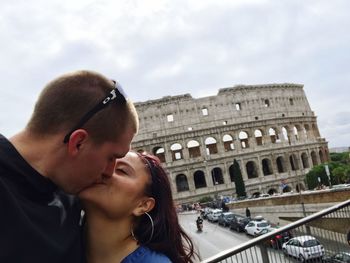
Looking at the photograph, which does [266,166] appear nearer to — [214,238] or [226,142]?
[226,142]

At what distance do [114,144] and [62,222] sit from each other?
46 cm

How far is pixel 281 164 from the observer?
170 ft

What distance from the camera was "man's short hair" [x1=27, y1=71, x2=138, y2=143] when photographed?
1.86m

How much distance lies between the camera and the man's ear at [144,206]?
2.28 m

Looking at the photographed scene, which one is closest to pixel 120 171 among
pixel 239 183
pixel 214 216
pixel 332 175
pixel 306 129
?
pixel 214 216

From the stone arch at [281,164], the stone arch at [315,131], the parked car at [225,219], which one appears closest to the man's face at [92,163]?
the parked car at [225,219]

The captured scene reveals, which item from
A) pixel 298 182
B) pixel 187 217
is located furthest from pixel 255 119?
pixel 187 217

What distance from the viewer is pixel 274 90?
54.0 m

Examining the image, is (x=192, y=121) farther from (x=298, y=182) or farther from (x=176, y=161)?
(x=298, y=182)

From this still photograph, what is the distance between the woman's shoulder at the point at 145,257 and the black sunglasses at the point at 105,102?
75cm

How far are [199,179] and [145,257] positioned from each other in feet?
167

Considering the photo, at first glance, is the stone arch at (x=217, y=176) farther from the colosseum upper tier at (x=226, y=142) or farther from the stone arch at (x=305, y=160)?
the stone arch at (x=305, y=160)

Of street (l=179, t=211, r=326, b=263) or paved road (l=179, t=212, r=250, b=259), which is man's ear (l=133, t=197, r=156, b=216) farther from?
paved road (l=179, t=212, r=250, b=259)

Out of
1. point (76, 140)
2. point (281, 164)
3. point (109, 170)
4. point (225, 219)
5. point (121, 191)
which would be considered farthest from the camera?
point (281, 164)
